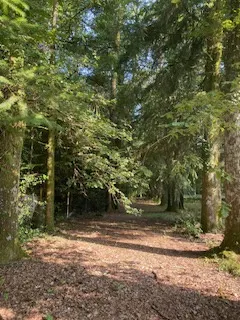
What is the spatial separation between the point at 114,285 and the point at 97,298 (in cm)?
52

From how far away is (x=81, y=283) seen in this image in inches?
182

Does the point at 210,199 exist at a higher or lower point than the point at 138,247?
higher

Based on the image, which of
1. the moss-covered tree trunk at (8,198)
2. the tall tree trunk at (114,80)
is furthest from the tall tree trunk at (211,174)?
the moss-covered tree trunk at (8,198)

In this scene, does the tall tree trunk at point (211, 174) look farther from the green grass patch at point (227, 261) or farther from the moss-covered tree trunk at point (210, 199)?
the green grass patch at point (227, 261)

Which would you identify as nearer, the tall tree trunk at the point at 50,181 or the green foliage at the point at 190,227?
the tall tree trunk at the point at 50,181

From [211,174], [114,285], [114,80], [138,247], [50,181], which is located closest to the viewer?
[114,285]

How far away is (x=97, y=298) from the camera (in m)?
4.17

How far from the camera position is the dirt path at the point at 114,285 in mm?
3914

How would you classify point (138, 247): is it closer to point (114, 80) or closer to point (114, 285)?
point (114, 285)

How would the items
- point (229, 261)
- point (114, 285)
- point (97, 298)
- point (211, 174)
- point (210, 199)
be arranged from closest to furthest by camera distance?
1. point (97, 298)
2. point (114, 285)
3. point (229, 261)
4. point (211, 174)
5. point (210, 199)

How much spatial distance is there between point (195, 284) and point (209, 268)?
1.04 m

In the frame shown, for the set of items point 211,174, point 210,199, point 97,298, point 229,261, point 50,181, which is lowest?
point 97,298

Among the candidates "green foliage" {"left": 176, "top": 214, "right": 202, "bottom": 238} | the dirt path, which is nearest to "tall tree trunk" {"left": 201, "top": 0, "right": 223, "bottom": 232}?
"green foliage" {"left": 176, "top": 214, "right": 202, "bottom": 238}

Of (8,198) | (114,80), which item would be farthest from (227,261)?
(114,80)
